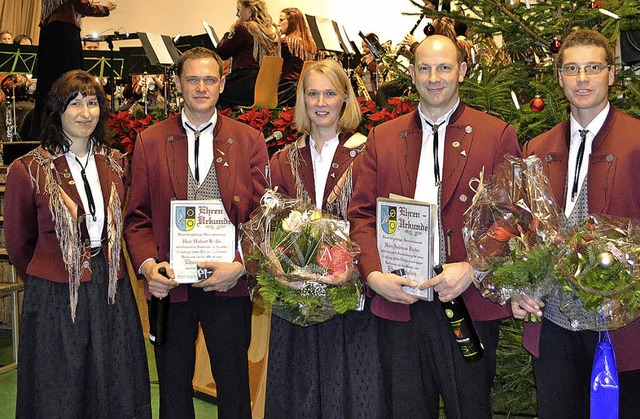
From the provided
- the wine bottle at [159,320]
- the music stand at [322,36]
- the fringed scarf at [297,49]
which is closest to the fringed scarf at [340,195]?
the wine bottle at [159,320]

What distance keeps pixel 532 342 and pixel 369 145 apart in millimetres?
907

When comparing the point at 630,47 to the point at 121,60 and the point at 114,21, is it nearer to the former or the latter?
the point at 121,60

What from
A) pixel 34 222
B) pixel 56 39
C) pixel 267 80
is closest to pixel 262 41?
pixel 267 80

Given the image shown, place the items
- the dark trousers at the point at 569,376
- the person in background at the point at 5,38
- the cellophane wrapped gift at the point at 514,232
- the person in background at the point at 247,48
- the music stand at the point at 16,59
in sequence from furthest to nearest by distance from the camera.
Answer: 1. the person in background at the point at 5,38
2. the music stand at the point at 16,59
3. the person in background at the point at 247,48
4. the dark trousers at the point at 569,376
5. the cellophane wrapped gift at the point at 514,232

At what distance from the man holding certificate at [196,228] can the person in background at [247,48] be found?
14.9ft

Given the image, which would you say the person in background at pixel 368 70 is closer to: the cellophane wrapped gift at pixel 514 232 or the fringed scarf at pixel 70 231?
the fringed scarf at pixel 70 231

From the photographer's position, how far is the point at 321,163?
3246mm

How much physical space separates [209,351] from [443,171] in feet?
3.87

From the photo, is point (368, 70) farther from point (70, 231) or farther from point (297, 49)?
point (70, 231)

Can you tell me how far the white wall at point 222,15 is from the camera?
12734 millimetres

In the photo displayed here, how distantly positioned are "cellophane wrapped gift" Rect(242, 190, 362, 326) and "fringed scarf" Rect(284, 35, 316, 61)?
562 cm

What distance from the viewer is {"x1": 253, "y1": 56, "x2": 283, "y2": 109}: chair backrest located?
282 inches

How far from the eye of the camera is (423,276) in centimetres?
268

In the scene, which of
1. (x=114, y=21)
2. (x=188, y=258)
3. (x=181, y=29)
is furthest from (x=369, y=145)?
(x=114, y=21)
